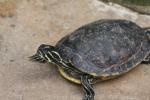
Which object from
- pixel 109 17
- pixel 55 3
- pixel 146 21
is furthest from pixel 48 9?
pixel 146 21

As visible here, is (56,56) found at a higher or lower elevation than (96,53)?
lower

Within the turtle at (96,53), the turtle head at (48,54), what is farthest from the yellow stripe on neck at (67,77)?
the turtle head at (48,54)

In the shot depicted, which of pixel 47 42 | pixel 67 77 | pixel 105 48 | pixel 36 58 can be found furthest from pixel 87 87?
pixel 47 42

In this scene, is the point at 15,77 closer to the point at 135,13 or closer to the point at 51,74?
the point at 51,74

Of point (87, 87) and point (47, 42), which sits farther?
point (47, 42)

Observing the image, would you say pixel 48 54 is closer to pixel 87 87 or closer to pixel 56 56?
pixel 56 56

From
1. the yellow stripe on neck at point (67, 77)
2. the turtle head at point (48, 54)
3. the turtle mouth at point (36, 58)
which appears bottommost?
the turtle mouth at point (36, 58)

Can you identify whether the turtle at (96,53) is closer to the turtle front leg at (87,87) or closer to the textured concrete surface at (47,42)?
the turtle front leg at (87,87)

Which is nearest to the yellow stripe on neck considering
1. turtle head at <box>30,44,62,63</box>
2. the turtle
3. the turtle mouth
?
the turtle
